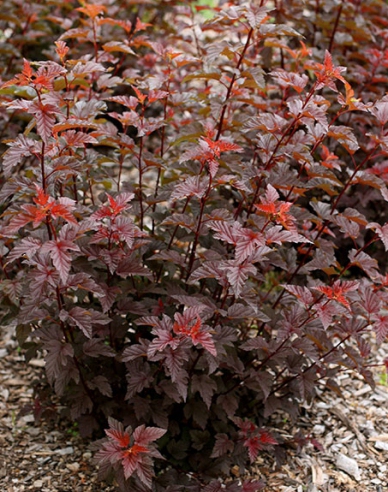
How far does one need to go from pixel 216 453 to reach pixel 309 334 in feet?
1.94

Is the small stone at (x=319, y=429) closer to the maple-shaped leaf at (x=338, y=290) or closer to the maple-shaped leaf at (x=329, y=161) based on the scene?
the maple-shaped leaf at (x=338, y=290)

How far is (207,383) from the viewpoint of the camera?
2336 mm

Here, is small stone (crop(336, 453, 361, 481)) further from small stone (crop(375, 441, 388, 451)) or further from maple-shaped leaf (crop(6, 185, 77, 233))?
maple-shaped leaf (crop(6, 185, 77, 233))

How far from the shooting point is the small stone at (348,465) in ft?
8.89

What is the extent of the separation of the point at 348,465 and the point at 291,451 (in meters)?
0.25

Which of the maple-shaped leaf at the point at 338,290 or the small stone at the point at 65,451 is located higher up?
the maple-shaped leaf at the point at 338,290

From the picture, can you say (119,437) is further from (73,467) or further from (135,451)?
(73,467)

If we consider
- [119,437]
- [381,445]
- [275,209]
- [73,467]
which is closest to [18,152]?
[275,209]

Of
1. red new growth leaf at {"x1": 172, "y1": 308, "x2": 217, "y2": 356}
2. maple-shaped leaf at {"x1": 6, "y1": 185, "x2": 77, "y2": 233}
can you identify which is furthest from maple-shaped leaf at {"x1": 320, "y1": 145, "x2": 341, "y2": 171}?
maple-shaped leaf at {"x1": 6, "y1": 185, "x2": 77, "y2": 233}

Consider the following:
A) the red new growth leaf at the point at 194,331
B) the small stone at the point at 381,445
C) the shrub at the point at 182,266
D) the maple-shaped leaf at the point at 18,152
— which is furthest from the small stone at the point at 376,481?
the maple-shaped leaf at the point at 18,152

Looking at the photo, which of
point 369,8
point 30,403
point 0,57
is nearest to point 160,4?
point 0,57

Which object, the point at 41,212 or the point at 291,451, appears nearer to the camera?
the point at 41,212

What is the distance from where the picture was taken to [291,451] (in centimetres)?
282

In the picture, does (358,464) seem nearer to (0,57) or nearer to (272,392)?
(272,392)
